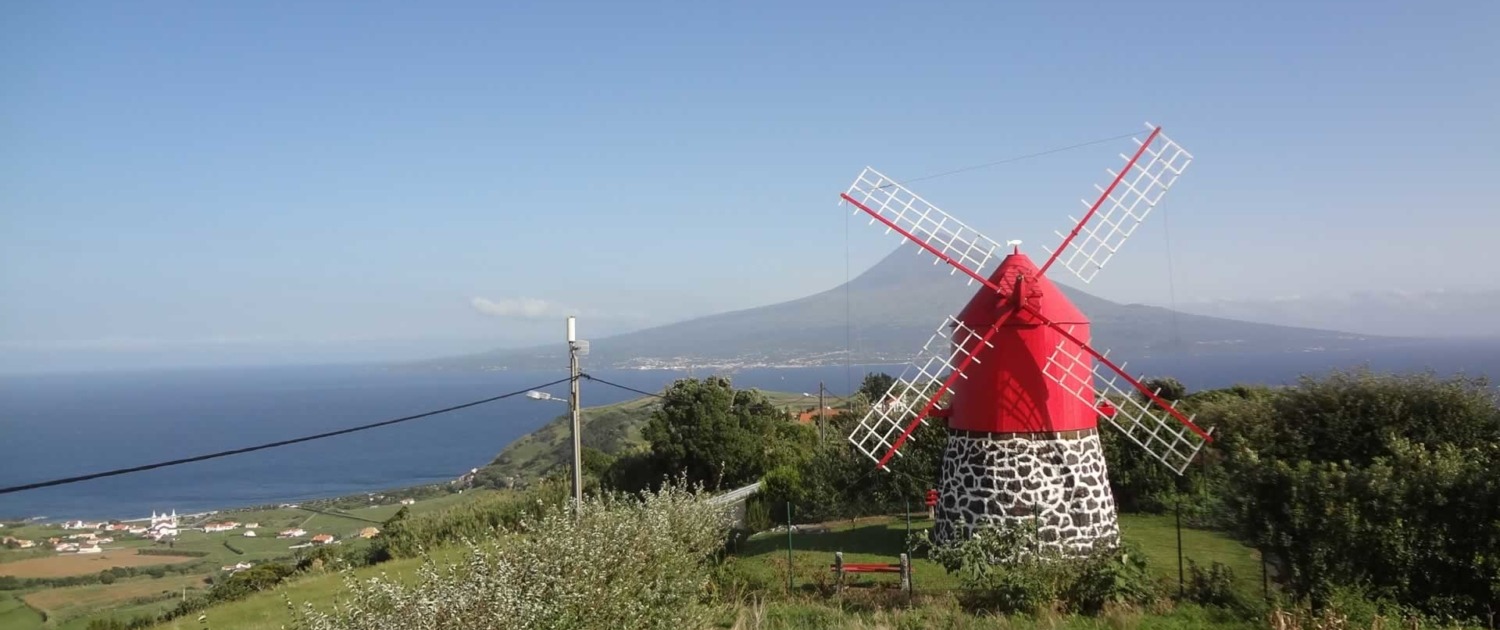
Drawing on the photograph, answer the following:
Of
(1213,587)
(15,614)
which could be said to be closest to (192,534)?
(15,614)

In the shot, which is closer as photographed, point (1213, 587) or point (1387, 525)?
point (1387, 525)

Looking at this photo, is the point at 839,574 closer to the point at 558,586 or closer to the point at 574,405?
the point at 574,405

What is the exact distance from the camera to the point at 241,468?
97.5 m

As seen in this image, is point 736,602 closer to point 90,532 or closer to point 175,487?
point 90,532

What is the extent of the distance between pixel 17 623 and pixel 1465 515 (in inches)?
1104

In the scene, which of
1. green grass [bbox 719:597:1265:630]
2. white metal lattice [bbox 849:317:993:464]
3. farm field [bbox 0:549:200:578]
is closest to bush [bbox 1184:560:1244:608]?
green grass [bbox 719:597:1265:630]

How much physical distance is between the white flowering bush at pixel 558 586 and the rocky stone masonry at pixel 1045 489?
523cm

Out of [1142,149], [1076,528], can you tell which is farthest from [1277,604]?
[1142,149]

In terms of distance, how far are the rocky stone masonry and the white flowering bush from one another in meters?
5.23

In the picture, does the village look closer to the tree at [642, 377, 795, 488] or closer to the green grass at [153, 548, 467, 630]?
the green grass at [153, 548, 467, 630]

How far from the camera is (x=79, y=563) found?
26.4m

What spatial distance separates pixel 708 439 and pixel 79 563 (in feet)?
66.3

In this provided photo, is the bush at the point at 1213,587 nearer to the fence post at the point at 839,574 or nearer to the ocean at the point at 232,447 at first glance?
the fence post at the point at 839,574

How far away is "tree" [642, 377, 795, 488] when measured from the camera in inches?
1244
